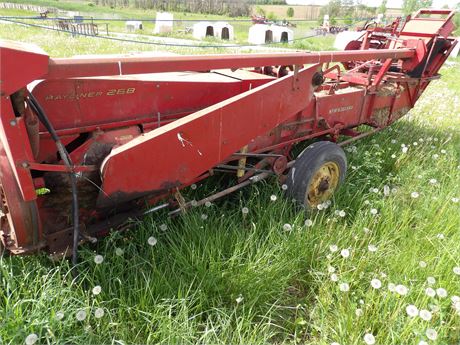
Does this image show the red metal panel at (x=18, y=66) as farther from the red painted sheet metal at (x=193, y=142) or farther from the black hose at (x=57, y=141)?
the red painted sheet metal at (x=193, y=142)

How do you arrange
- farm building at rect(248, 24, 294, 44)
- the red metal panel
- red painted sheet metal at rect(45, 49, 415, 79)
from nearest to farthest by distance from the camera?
the red metal panel, red painted sheet metal at rect(45, 49, 415, 79), farm building at rect(248, 24, 294, 44)

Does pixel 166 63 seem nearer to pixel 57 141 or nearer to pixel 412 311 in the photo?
pixel 57 141

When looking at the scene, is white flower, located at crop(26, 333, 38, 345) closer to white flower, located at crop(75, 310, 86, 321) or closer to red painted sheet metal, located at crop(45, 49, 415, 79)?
white flower, located at crop(75, 310, 86, 321)

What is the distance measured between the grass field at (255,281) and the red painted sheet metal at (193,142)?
0.43 meters

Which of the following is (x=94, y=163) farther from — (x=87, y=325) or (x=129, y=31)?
(x=129, y=31)

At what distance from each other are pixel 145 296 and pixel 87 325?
0.33 m

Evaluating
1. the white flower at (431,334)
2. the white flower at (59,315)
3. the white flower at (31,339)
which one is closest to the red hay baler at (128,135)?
the white flower at (59,315)

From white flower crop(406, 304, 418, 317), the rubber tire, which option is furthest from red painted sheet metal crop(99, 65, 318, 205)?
white flower crop(406, 304, 418, 317)

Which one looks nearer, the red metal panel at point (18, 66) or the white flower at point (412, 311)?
the red metal panel at point (18, 66)

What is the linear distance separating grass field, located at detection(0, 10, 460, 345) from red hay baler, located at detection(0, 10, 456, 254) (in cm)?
22

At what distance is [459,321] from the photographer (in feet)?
7.38

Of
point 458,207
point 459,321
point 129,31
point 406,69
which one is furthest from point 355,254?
point 129,31

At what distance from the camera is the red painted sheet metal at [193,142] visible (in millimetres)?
2129

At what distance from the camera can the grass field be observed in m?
2.08
